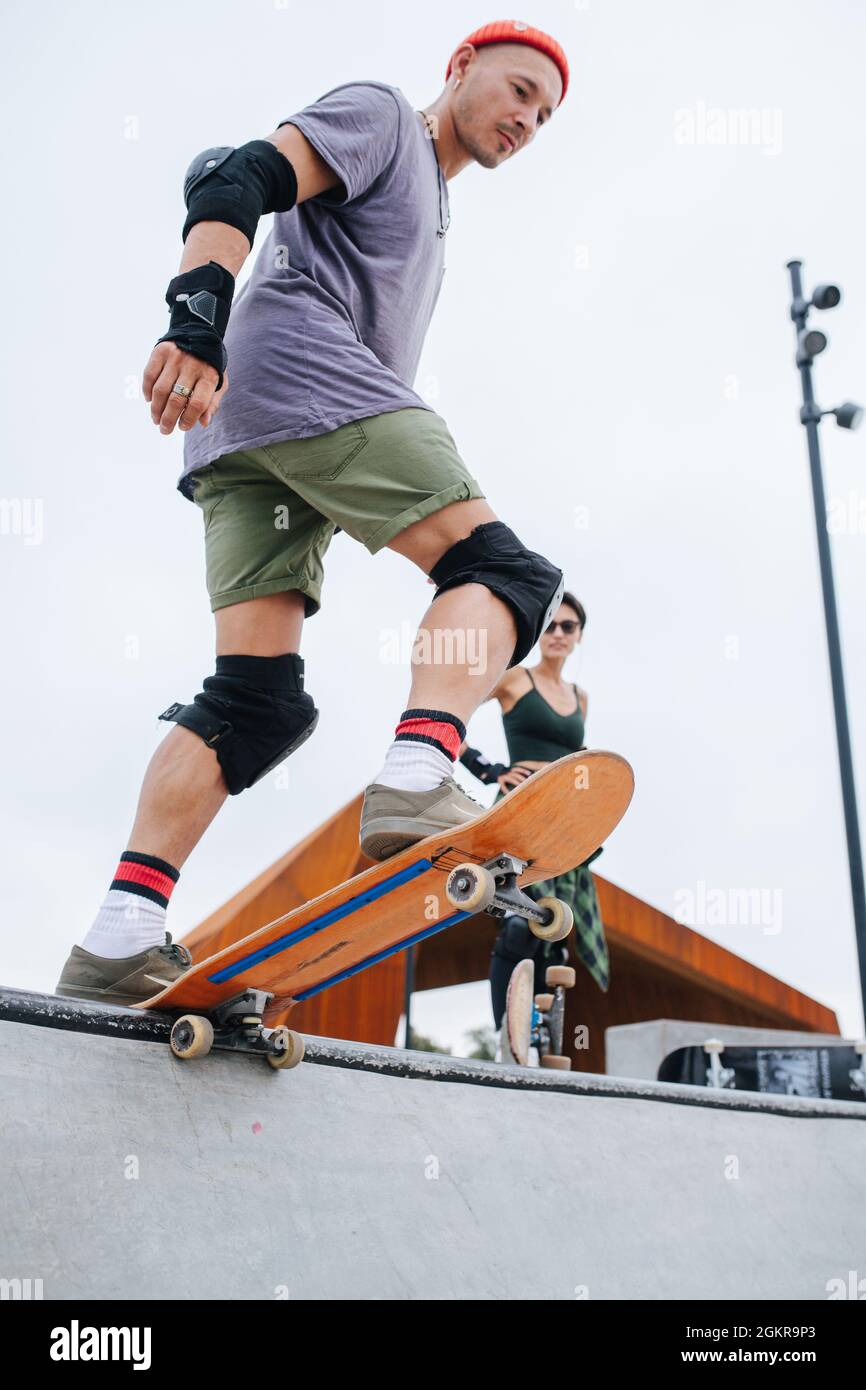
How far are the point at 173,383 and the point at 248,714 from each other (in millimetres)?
822

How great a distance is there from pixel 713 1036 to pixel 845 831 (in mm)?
4314

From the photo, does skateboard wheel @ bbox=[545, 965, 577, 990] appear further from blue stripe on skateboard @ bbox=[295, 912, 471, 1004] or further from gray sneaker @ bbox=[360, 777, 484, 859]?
gray sneaker @ bbox=[360, 777, 484, 859]

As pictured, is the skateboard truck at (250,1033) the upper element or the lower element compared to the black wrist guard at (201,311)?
lower

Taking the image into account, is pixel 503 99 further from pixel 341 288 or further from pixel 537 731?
pixel 537 731

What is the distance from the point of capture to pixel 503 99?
2.66 metres

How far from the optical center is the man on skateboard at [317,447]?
2.23m

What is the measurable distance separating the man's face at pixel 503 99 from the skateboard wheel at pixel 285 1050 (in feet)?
7.06

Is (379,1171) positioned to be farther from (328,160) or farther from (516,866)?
(328,160)

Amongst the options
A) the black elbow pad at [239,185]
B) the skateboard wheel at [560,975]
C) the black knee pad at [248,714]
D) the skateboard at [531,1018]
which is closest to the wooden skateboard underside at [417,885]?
the black knee pad at [248,714]

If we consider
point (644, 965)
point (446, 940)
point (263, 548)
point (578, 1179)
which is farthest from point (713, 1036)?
point (263, 548)

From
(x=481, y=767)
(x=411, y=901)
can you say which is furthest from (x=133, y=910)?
(x=481, y=767)

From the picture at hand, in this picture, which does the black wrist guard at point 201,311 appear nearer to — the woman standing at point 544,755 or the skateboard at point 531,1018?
A: the skateboard at point 531,1018

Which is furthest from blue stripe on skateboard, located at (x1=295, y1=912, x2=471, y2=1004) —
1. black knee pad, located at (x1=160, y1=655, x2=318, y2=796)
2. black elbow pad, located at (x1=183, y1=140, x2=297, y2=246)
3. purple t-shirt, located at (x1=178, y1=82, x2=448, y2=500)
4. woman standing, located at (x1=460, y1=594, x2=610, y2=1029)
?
woman standing, located at (x1=460, y1=594, x2=610, y2=1029)

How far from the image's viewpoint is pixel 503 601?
2322 millimetres
